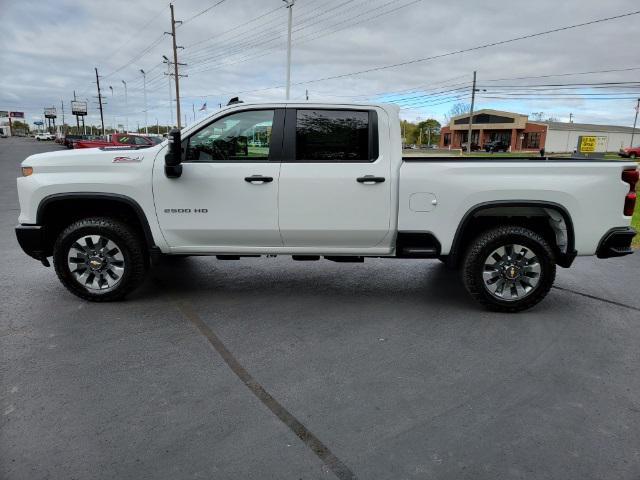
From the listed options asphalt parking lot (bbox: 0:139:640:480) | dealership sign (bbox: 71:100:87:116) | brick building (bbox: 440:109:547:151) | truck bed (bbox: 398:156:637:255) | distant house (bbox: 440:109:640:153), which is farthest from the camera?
dealership sign (bbox: 71:100:87:116)

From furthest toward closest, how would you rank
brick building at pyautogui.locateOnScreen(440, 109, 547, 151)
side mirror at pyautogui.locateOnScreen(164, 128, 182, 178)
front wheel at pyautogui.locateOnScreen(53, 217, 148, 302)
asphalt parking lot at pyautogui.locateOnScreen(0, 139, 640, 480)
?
brick building at pyautogui.locateOnScreen(440, 109, 547, 151)
front wheel at pyautogui.locateOnScreen(53, 217, 148, 302)
side mirror at pyautogui.locateOnScreen(164, 128, 182, 178)
asphalt parking lot at pyautogui.locateOnScreen(0, 139, 640, 480)

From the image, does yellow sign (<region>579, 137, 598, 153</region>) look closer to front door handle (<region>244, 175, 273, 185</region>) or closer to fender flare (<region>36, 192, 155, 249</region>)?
front door handle (<region>244, 175, 273, 185</region>)

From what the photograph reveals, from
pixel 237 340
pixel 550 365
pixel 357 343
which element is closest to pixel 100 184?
pixel 237 340

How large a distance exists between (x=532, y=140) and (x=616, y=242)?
8348 cm

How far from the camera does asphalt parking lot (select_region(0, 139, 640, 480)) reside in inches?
101

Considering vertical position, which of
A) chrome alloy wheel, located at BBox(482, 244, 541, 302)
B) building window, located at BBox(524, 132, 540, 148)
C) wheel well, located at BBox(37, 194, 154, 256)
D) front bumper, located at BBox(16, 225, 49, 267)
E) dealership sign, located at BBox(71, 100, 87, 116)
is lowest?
chrome alloy wheel, located at BBox(482, 244, 541, 302)

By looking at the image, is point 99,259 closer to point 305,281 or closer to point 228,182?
point 228,182

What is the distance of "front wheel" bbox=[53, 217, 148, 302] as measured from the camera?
4.80m

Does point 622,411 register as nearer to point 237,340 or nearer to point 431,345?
point 431,345

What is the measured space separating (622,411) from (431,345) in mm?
1400

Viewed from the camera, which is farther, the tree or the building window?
the tree

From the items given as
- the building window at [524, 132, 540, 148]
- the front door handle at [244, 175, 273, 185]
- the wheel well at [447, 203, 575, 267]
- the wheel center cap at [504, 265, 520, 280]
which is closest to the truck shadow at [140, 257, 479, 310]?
the wheel center cap at [504, 265, 520, 280]

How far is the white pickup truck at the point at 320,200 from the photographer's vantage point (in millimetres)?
4582

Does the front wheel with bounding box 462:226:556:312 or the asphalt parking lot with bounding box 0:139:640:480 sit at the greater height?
the front wheel with bounding box 462:226:556:312
